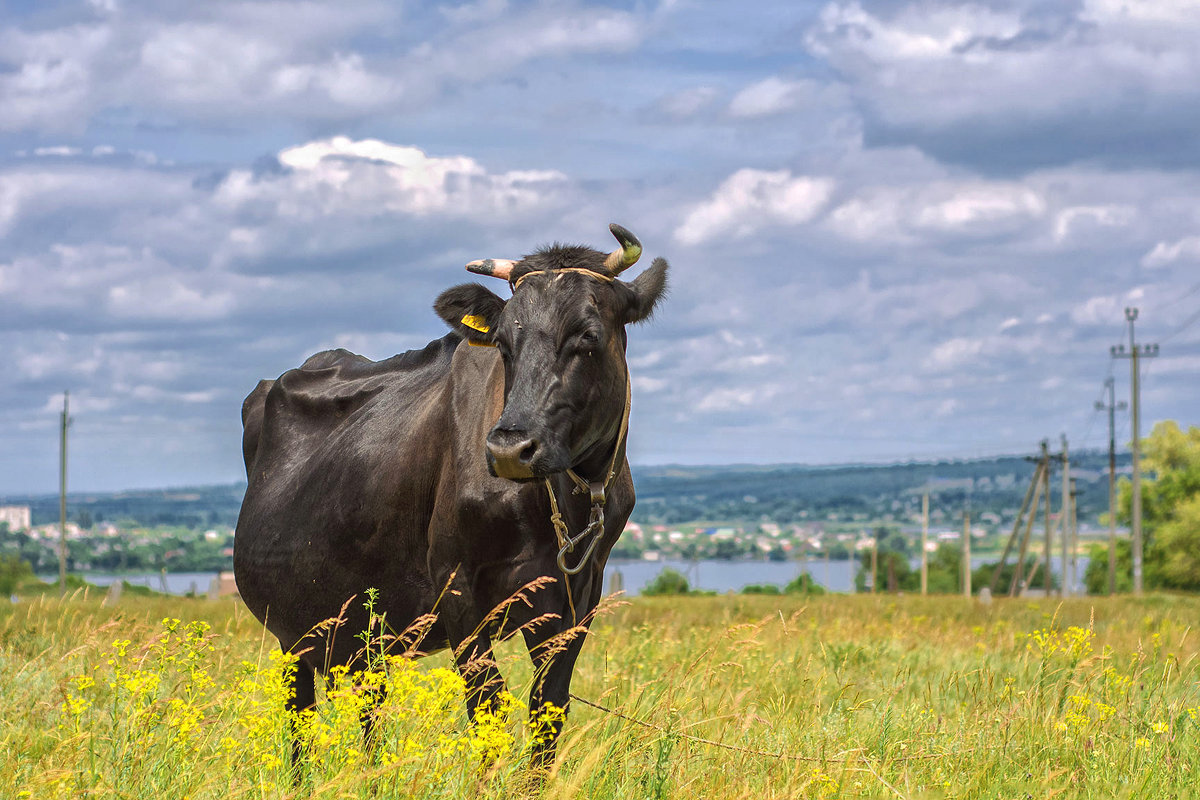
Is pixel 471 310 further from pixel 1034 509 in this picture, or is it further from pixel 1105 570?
pixel 1105 570

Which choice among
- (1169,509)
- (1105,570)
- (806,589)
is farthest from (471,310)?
(1105,570)

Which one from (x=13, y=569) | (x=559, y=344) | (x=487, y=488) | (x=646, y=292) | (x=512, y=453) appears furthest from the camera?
(x=13, y=569)

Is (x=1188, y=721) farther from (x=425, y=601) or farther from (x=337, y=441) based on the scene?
(x=337, y=441)

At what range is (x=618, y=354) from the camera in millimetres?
5977

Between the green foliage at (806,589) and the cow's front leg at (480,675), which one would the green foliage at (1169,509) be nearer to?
the green foliage at (806,589)

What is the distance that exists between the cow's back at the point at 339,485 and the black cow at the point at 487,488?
0.05ft

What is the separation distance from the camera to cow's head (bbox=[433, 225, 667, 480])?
5.32 m

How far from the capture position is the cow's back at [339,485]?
657 cm

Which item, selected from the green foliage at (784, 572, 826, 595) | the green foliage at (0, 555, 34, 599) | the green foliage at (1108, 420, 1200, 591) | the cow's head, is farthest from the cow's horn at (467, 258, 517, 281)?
the green foliage at (1108, 420, 1200, 591)

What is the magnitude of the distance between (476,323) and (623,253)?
886 millimetres

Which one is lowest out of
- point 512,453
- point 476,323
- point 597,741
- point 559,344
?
point 597,741

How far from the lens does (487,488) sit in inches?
230

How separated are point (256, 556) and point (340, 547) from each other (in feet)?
3.79

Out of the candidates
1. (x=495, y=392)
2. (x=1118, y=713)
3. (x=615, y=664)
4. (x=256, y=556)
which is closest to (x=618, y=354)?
(x=495, y=392)
